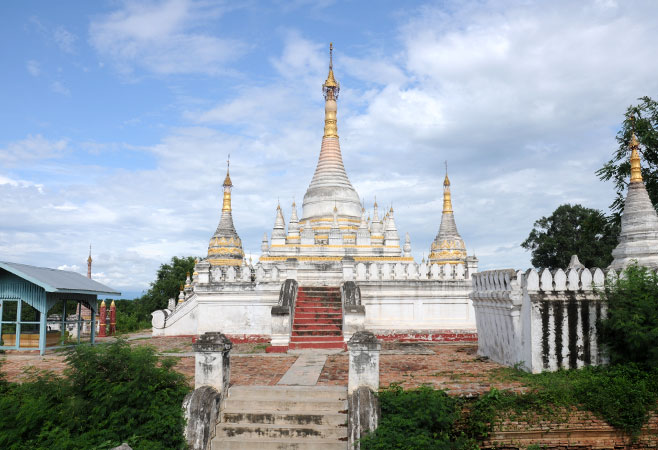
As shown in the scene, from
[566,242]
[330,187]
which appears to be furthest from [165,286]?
[566,242]

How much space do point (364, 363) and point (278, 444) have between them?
2.12 m

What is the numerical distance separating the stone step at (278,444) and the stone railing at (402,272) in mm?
12741

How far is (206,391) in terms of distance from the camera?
9.18 meters

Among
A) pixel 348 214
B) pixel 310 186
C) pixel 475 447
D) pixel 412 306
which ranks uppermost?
pixel 310 186

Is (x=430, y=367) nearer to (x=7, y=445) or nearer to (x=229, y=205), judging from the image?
(x=7, y=445)

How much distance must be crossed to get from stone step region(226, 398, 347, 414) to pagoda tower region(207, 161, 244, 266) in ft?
93.0

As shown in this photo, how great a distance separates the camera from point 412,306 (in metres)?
21.4

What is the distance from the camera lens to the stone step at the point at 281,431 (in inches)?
355

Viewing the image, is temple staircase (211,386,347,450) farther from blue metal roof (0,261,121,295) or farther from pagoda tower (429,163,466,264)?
pagoda tower (429,163,466,264)

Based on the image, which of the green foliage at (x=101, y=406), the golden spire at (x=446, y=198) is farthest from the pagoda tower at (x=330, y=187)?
the green foliage at (x=101, y=406)

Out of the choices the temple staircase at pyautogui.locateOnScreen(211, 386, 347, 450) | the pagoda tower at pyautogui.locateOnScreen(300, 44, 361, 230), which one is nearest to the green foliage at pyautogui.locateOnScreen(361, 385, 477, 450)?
the temple staircase at pyautogui.locateOnScreen(211, 386, 347, 450)

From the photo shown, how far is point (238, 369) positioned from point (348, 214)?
2519cm

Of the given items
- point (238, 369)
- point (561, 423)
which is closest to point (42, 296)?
point (238, 369)

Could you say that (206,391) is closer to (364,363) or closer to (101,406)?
(101,406)
